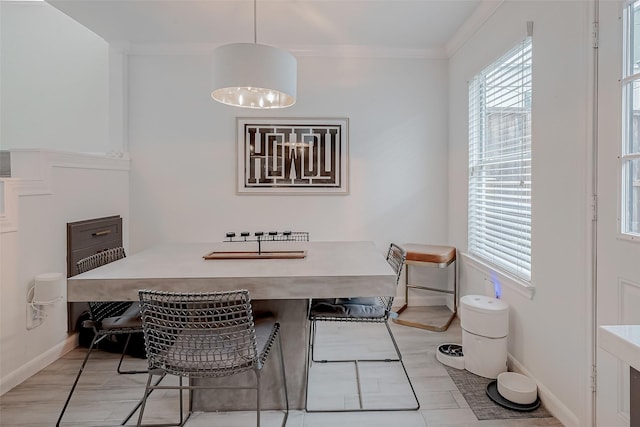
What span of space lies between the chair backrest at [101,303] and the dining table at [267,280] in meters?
0.11

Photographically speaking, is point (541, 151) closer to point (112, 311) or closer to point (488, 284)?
point (488, 284)

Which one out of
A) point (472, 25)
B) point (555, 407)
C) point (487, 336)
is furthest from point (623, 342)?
point (472, 25)

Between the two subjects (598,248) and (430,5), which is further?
(430,5)

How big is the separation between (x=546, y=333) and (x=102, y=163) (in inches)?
143

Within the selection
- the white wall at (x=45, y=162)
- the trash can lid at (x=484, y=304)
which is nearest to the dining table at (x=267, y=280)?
the trash can lid at (x=484, y=304)

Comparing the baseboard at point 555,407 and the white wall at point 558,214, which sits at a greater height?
the white wall at point 558,214

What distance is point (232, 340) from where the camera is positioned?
4.90 feet

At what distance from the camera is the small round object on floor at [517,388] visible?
2.04 meters

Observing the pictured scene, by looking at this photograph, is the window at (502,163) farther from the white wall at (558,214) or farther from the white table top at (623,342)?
the white table top at (623,342)

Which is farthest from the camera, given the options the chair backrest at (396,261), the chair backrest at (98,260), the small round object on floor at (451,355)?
the small round object on floor at (451,355)

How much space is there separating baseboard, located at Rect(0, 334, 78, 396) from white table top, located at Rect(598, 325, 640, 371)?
3.03 m

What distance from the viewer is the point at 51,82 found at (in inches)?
144

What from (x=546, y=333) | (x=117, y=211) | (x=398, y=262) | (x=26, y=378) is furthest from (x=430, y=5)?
(x=26, y=378)

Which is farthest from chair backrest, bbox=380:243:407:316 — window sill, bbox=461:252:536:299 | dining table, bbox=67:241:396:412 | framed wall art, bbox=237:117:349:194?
framed wall art, bbox=237:117:349:194
